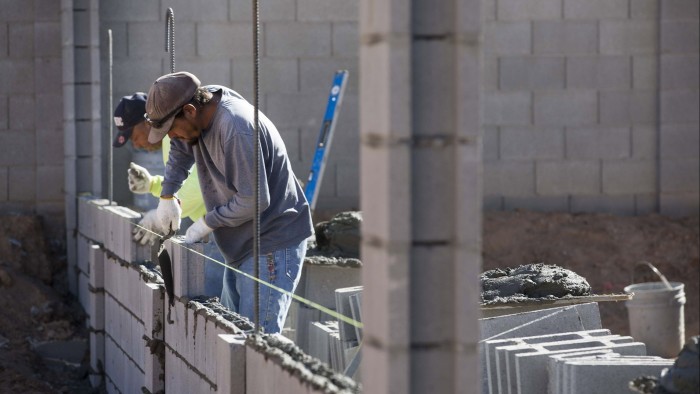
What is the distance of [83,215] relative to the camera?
28.3 feet

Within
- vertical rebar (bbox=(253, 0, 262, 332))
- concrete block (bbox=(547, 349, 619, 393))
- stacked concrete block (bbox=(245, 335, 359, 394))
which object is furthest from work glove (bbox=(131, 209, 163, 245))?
concrete block (bbox=(547, 349, 619, 393))

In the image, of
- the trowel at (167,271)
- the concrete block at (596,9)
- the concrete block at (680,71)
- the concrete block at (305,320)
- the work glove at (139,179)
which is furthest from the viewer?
the concrete block at (680,71)

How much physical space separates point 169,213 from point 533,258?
15.6 ft

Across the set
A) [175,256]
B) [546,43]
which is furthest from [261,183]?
[546,43]

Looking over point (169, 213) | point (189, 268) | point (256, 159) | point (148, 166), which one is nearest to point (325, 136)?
point (148, 166)

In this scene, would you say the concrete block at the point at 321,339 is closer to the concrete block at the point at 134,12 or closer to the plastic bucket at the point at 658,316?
the plastic bucket at the point at 658,316

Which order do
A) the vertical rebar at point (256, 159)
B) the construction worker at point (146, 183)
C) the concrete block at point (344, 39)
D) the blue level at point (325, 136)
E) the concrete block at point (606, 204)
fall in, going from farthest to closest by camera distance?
the concrete block at point (606, 204) → the concrete block at point (344, 39) → the blue level at point (325, 136) → the construction worker at point (146, 183) → the vertical rebar at point (256, 159)

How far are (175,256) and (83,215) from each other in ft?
12.0

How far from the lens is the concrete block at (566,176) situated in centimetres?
988

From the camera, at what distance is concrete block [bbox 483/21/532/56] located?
969cm

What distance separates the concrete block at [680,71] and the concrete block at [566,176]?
0.91m

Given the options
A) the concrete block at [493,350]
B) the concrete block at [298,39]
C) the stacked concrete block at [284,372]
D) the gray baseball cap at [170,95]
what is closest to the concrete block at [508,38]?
the concrete block at [298,39]

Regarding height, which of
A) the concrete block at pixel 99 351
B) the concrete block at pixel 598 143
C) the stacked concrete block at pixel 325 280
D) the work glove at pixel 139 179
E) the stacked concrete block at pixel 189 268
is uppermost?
the concrete block at pixel 598 143

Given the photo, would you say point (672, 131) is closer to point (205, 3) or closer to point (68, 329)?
point (205, 3)
